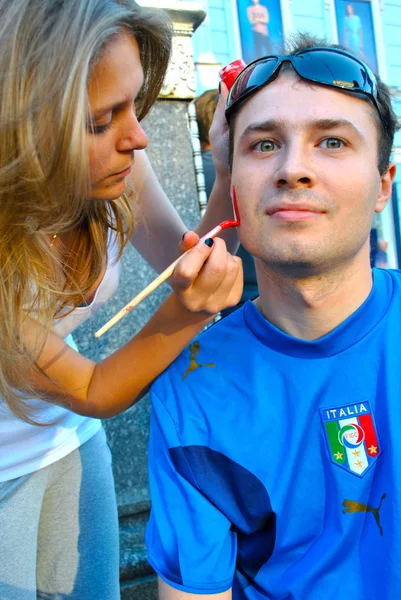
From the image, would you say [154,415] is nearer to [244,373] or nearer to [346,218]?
[244,373]

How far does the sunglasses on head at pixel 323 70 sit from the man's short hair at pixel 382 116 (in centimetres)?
3

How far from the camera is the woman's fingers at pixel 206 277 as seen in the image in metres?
1.34

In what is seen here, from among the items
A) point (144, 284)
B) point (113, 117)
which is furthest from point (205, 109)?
point (113, 117)

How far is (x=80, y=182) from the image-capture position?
134 cm

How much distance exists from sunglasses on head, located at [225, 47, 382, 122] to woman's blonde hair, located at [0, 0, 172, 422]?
0.87 ft

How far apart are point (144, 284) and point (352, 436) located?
168 cm

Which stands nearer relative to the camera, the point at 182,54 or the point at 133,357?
the point at 133,357

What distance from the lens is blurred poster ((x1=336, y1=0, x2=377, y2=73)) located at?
368 inches

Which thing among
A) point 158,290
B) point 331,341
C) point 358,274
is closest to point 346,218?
point 358,274

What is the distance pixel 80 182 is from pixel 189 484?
2.27 feet

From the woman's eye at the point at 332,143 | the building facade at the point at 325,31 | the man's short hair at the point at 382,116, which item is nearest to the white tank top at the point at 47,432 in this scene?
the man's short hair at the point at 382,116

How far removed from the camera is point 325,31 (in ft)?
30.2

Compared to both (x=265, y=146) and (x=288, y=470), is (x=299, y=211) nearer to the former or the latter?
(x=265, y=146)

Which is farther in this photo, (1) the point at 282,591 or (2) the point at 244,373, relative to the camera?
(2) the point at 244,373
